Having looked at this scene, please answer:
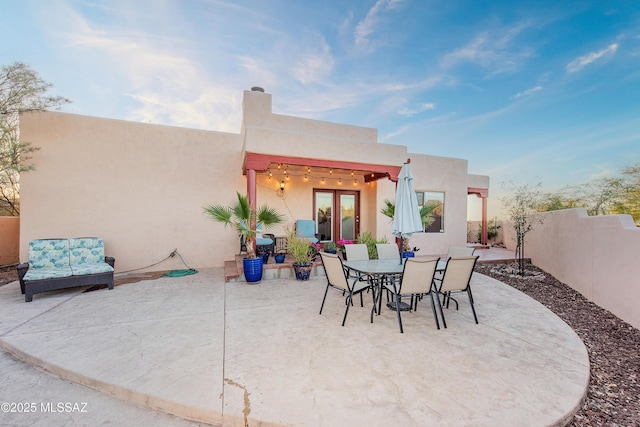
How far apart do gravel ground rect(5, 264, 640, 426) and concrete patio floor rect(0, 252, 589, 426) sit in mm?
153

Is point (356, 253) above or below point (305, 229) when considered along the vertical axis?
below

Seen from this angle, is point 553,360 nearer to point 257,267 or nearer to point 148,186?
point 257,267

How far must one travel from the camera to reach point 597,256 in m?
4.83

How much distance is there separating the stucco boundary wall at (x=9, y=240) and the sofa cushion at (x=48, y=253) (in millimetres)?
3749

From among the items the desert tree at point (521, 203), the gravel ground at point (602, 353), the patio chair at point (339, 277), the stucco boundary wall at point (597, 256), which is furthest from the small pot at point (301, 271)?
the desert tree at point (521, 203)

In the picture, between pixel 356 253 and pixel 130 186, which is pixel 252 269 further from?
pixel 130 186

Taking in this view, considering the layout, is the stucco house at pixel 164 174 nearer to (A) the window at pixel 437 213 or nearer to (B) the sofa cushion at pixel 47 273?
(B) the sofa cushion at pixel 47 273

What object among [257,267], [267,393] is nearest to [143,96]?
[257,267]

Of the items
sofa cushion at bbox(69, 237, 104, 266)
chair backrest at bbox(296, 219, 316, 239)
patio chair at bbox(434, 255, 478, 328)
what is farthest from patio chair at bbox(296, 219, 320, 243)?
patio chair at bbox(434, 255, 478, 328)

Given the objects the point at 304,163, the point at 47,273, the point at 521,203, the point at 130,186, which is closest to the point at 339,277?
the point at 304,163

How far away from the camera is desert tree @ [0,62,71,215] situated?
210 inches

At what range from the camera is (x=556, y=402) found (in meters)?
1.89

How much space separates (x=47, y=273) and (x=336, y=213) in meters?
7.28

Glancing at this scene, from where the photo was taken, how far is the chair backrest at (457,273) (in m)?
3.26
